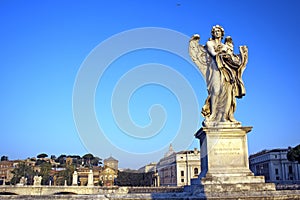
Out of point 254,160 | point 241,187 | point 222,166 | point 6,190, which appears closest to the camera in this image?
point 241,187

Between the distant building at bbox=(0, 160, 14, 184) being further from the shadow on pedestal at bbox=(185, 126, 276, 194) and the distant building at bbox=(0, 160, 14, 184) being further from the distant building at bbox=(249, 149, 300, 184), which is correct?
the shadow on pedestal at bbox=(185, 126, 276, 194)


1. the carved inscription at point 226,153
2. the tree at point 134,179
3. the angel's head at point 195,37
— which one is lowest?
the tree at point 134,179

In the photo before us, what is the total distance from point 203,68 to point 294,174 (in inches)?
3711

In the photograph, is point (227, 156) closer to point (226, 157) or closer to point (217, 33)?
point (226, 157)

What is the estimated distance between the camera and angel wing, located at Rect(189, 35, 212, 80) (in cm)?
1285

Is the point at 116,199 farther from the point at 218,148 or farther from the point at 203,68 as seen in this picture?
the point at 203,68

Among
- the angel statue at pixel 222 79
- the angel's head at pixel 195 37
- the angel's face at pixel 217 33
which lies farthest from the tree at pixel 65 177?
the angel's face at pixel 217 33

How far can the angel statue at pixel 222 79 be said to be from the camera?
1218 centimetres

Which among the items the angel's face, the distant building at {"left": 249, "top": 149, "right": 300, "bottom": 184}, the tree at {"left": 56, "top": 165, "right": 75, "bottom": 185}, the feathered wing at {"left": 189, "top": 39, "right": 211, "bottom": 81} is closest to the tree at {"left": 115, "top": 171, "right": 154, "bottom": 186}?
the tree at {"left": 56, "top": 165, "right": 75, "bottom": 185}

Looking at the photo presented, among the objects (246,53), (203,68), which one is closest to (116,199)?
(203,68)

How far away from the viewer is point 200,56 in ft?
42.7

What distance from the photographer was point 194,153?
101 m

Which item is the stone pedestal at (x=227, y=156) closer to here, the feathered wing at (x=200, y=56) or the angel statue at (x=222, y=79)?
the angel statue at (x=222, y=79)

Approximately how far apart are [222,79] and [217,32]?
198 centimetres
